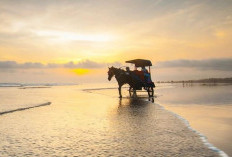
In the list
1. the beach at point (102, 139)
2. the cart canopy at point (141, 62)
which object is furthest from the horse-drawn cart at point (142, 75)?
the beach at point (102, 139)

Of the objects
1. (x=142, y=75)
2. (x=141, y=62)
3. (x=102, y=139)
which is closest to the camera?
(x=102, y=139)

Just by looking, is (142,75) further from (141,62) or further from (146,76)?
(141,62)

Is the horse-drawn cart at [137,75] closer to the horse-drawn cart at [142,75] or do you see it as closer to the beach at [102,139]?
the horse-drawn cart at [142,75]

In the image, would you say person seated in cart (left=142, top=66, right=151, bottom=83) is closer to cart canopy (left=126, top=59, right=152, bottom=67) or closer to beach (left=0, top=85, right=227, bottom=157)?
cart canopy (left=126, top=59, right=152, bottom=67)

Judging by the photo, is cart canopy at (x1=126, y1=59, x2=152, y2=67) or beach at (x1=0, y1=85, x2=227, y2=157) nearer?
beach at (x1=0, y1=85, x2=227, y2=157)

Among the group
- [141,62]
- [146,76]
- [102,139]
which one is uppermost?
[141,62]

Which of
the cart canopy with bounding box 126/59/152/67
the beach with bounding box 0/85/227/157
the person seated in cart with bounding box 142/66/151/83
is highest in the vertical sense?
the cart canopy with bounding box 126/59/152/67

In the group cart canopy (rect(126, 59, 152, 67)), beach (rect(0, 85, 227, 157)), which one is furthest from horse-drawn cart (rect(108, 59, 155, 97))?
beach (rect(0, 85, 227, 157))

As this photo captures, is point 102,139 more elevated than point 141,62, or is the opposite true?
point 141,62

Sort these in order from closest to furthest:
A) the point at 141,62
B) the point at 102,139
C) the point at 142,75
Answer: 1. the point at 102,139
2. the point at 142,75
3. the point at 141,62

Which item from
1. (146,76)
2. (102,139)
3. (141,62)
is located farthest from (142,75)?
(102,139)

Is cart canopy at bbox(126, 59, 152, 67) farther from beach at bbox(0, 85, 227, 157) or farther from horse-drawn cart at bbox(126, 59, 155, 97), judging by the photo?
beach at bbox(0, 85, 227, 157)

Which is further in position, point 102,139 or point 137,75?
point 137,75

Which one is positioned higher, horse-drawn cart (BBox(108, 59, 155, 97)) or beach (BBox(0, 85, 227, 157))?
horse-drawn cart (BBox(108, 59, 155, 97))
